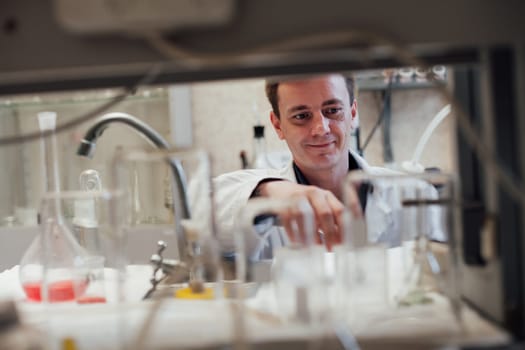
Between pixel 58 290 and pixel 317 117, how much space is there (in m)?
0.85

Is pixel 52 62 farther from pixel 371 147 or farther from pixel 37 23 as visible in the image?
pixel 371 147

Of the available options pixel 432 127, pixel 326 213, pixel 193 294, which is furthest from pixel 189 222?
pixel 432 127

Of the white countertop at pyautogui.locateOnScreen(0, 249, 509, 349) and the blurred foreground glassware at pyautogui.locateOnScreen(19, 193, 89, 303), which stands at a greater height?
the blurred foreground glassware at pyautogui.locateOnScreen(19, 193, 89, 303)

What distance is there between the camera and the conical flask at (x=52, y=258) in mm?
822

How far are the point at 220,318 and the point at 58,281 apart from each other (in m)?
0.30

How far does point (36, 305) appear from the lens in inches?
31.8

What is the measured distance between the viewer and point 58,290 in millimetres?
818

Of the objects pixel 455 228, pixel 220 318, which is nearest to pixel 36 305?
pixel 220 318

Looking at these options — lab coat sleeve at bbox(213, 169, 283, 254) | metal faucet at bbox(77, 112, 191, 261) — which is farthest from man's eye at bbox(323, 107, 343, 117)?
metal faucet at bbox(77, 112, 191, 261)

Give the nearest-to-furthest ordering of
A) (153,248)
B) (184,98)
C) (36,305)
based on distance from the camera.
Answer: (36,305) < (153,248) < (184,98)

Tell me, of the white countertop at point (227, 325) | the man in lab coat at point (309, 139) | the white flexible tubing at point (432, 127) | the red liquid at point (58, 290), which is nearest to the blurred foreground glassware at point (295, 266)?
the white countertop at point (227, 325)

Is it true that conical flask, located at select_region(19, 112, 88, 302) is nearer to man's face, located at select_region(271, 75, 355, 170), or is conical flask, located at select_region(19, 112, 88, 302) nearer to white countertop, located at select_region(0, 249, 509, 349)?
white countertop, located at select_region(0, 249, 509, 349)

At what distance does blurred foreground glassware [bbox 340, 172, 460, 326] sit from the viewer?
656 millimetres

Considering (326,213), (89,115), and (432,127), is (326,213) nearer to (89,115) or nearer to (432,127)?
(89,115)
